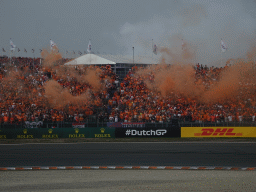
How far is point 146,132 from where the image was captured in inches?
1016

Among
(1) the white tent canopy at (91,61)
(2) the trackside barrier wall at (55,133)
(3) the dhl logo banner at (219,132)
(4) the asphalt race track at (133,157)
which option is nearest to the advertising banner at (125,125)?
(2) the trackside barrier wall at (55,133)

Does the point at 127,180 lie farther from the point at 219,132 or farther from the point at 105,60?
the point at 105,60

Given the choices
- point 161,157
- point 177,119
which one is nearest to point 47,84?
point 177,119

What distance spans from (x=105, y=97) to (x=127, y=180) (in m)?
21.2

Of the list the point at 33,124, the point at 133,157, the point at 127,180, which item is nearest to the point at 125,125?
the point at 33,124

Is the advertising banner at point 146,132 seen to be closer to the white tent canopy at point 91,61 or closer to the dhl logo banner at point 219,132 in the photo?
the dhl logo banner at point 219,132

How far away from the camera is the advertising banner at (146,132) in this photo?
25.7m

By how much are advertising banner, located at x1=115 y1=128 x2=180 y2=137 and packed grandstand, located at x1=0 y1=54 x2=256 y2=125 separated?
2.70ft

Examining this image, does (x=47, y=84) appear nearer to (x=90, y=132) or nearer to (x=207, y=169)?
(x=90, y=132)

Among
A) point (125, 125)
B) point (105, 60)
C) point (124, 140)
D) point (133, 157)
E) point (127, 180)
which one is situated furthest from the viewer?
point (105, 60)

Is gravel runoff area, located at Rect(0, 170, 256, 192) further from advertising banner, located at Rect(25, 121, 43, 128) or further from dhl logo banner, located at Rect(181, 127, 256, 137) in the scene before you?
advertising banner, located at Rect(25, 121, 43, 128)

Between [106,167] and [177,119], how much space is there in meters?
13.0

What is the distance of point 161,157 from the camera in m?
16.5

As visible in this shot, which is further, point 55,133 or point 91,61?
point 91,61
